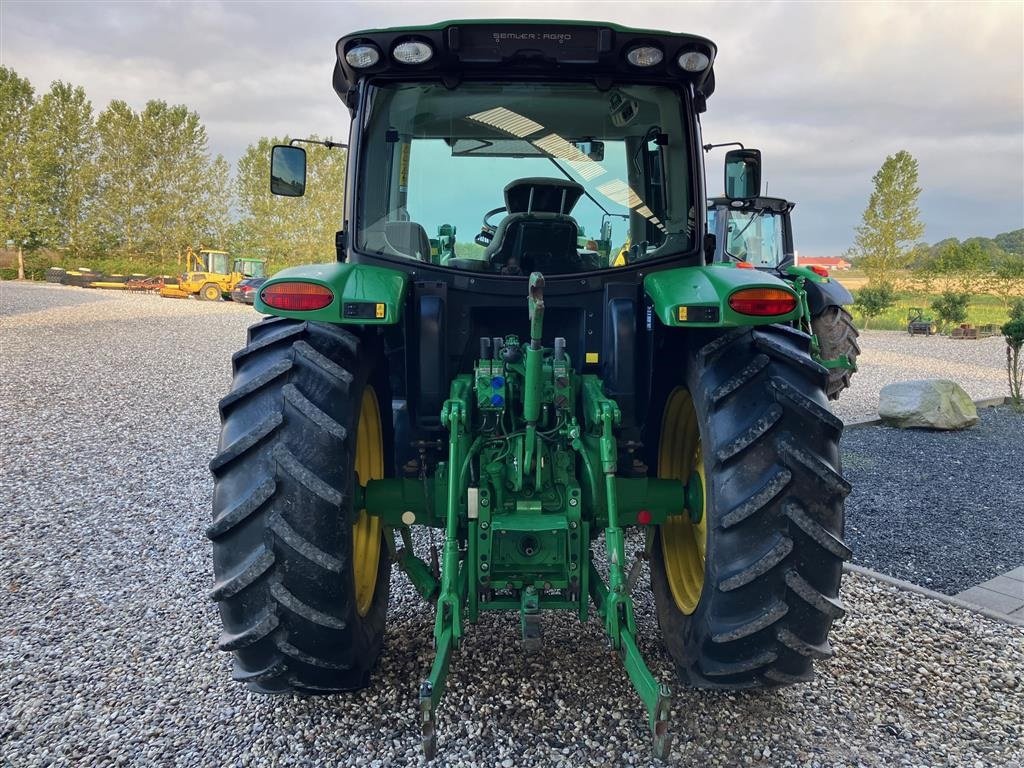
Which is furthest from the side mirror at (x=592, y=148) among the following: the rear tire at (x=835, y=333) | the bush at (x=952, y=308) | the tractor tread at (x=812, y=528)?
the bush at (x=952, y=308)

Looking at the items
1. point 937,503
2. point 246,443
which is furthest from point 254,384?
point 937,503

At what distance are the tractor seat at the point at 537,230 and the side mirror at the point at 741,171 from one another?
90cm

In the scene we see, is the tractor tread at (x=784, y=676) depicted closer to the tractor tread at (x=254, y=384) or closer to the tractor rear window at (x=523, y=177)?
the tractor rear window at (x=523, y=177)

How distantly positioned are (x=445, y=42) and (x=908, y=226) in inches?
1257

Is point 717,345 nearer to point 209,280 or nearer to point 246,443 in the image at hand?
point 246,443

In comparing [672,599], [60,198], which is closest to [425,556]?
[672,599]

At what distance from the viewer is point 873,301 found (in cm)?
2570

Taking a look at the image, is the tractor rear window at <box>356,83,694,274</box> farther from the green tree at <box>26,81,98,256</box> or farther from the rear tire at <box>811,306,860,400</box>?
the green tree at <box>26,81,98,256</box>

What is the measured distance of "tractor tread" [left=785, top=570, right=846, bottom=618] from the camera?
7.34 feet

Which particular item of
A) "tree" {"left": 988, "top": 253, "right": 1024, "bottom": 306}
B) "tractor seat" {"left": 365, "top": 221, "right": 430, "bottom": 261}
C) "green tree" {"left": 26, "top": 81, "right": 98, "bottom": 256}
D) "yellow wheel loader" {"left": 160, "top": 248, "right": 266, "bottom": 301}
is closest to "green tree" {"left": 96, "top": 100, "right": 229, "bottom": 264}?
"green tree" {"left": 26, "top": 81, "right": 98, "bottom": 256}

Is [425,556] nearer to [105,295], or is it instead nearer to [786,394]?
[786,394]

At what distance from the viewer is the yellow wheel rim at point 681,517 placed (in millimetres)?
2936

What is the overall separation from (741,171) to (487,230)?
50.9 inches

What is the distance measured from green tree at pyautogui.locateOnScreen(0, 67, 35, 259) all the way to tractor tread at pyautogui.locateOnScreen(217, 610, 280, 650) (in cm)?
3994
